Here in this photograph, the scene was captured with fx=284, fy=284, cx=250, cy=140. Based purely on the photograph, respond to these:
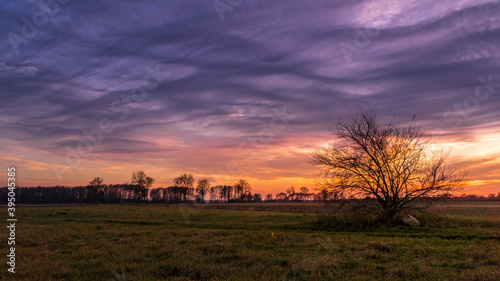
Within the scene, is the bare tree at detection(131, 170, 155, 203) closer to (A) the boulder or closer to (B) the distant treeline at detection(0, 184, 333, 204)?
(B) the distant treeline at detection(0, 184, 333, 204)

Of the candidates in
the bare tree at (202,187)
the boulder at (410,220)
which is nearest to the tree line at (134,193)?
the bare tree at (202,187)

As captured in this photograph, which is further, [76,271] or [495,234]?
[495,234]

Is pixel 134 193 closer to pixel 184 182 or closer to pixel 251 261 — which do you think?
pixel 184 182

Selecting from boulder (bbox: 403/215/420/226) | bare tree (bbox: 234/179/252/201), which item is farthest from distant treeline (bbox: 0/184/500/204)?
boulder (bbox: 403/215/420/226)

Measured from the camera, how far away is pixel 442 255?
1191cm

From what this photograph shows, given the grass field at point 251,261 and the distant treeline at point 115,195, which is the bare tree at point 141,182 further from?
the grass field at point 251,261

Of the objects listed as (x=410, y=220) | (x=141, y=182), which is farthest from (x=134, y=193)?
(x=410, y=220)

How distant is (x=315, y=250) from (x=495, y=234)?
44.2ft

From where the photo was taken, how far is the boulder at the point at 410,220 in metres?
24.1

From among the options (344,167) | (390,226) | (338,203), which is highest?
(344,167)

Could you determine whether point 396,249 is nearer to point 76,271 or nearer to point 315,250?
point 315,250

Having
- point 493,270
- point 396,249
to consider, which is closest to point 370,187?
point 396,249

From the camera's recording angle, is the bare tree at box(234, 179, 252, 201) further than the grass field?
Yes

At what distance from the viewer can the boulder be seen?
2413 cm
